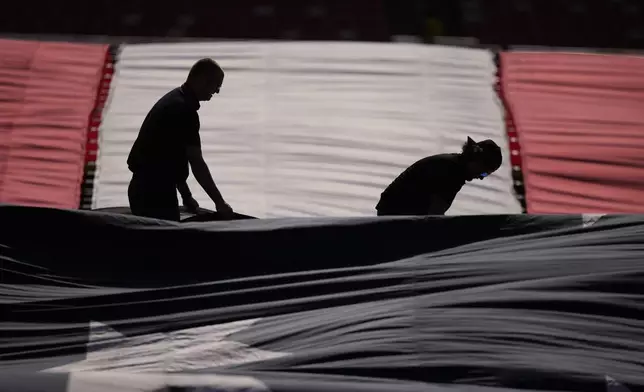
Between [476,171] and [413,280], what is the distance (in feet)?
2.23

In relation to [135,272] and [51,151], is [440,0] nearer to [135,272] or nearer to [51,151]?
Answer: [51,151]

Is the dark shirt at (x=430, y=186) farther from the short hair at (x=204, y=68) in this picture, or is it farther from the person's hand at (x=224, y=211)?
the short hair at (x=204, y=68)

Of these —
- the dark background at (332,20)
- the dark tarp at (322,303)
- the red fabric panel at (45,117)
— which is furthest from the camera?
the dark background at (332,20)

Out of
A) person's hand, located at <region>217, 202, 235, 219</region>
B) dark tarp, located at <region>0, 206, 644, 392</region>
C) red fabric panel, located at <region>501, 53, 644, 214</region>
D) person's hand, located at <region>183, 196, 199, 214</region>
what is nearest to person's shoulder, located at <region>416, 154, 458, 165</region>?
dark tarp, located at <region>0, 206, 644, 392</region>

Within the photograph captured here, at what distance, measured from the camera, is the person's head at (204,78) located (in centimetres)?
271

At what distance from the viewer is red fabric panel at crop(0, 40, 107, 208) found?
3.51 meters

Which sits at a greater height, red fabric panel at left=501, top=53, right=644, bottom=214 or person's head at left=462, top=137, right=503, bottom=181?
red fabric panel at left=501, top=53, right=644, bottom=214

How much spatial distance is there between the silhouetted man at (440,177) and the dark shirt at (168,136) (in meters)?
0.64

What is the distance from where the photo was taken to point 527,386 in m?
1.82

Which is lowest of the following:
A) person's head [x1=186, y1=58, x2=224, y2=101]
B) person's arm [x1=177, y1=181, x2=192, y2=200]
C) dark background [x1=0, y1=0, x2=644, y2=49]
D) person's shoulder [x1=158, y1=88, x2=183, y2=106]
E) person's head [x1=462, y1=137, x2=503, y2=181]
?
person's arm [x1=177, y1=181, x2=192, y2=200]

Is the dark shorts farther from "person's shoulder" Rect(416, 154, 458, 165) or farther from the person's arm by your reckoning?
"person's shoulder" Rect(416, 154, 458, 165)

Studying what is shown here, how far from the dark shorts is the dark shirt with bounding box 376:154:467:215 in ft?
2.16

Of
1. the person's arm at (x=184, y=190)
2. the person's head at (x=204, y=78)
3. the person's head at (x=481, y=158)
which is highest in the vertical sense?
the person's head at (x=204, y=78)

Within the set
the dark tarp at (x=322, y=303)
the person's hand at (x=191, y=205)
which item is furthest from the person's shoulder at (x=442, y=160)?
the person's hand at (x=191, y=205)
